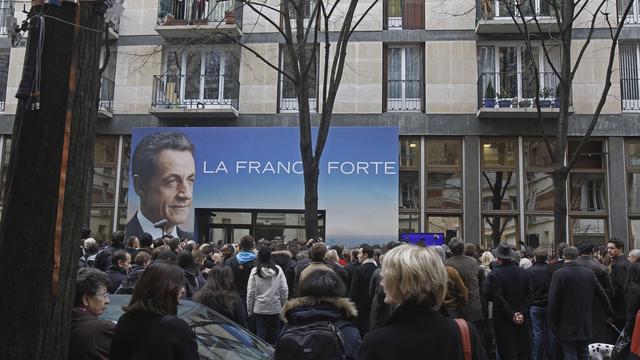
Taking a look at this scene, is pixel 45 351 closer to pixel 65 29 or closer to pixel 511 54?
pixel 65 29

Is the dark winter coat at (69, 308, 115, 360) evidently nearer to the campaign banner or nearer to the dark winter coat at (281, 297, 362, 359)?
the dark winter coat at (281, 297, 362, 359)

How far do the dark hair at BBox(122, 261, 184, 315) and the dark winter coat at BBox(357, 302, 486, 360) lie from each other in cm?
138

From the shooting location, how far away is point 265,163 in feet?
62.8

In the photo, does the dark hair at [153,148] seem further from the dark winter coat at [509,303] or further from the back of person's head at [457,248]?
the dark winter coat at [509,303]

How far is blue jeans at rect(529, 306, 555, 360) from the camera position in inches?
361

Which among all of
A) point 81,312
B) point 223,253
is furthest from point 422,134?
point 81,312

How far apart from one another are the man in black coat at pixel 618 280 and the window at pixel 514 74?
34.9 feet

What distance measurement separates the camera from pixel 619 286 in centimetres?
873

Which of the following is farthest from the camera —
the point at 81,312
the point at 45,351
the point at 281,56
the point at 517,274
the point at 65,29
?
the point at 281,56

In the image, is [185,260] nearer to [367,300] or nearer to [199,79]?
[367,300]

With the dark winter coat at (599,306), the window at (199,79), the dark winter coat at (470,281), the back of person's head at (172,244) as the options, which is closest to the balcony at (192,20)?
the window at (199,79)

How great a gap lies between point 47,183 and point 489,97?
17.5 meters

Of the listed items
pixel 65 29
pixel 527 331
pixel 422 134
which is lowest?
pixel 527 331

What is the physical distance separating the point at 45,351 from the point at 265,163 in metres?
16.0
